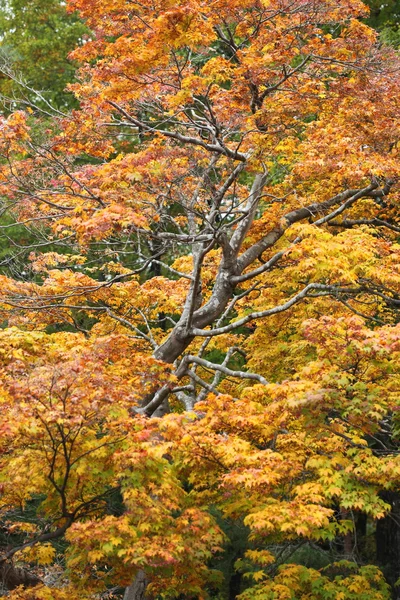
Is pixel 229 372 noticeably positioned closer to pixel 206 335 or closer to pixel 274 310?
pixel 206 335

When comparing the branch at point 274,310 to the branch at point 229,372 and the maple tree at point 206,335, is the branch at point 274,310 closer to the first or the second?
the maple tree at point 206,335

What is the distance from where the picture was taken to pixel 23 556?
8.58 metres

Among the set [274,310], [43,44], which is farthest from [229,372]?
[43,44]

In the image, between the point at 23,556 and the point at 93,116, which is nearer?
the point at 23,556

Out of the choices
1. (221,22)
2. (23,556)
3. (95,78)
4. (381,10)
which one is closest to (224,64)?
(221,22)

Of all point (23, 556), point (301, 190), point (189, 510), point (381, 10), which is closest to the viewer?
point (189, 510)

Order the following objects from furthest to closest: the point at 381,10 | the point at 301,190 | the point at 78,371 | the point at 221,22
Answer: the point at 381,10 → the point at 301,190 → the point at 221,22 → the point at 78,371

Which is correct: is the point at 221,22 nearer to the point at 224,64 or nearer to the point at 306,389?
the point at 224,64

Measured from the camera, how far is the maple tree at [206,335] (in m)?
6.30

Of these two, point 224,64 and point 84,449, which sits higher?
point 224,64

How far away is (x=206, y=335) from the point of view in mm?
9219

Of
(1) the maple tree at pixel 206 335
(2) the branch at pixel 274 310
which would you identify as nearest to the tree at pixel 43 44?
(1) the maple tree at pixel 206 335

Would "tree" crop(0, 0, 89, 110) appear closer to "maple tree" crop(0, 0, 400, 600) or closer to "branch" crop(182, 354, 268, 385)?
"maple tree" crop(0, 0, 400, 600)

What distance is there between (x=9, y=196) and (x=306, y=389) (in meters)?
4.64
